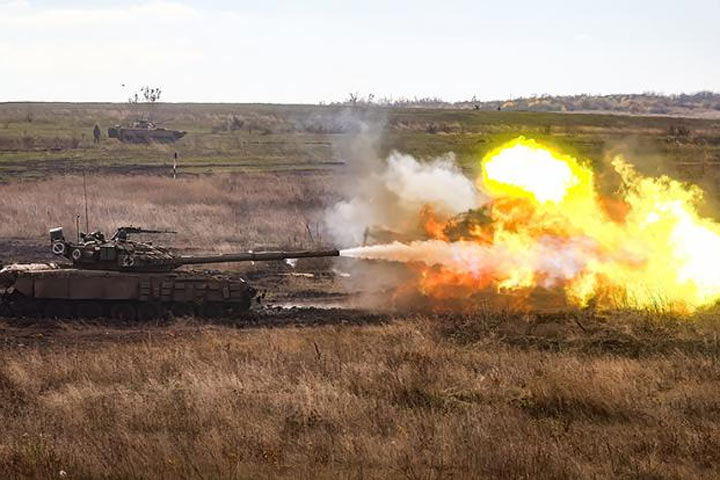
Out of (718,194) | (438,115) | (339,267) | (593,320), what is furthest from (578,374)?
(438,115)

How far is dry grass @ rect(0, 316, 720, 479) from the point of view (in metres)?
12.7

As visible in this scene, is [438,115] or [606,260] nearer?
[606,260]

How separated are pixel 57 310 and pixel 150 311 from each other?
242 cm

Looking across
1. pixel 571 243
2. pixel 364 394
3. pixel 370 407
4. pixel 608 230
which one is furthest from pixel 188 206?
pixel 370 407

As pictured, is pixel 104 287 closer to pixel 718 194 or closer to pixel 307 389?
pixel 307 389

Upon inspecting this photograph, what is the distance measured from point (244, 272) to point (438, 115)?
2880 inches

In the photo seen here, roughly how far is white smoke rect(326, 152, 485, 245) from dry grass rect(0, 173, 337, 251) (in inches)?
172

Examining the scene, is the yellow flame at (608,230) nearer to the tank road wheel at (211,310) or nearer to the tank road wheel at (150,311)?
the tank road wheel at (211,310)

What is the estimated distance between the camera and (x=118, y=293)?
2677 cm

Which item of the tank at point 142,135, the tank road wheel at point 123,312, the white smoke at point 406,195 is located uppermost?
the white smoke at point 406,195

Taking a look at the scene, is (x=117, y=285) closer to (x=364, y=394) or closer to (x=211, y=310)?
(x=211, y=310)

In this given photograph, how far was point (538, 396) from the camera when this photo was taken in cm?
1600

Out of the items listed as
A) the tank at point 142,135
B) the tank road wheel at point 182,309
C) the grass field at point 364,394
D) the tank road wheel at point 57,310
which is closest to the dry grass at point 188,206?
the grass field at point 364,394

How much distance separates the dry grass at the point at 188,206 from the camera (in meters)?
41.2
